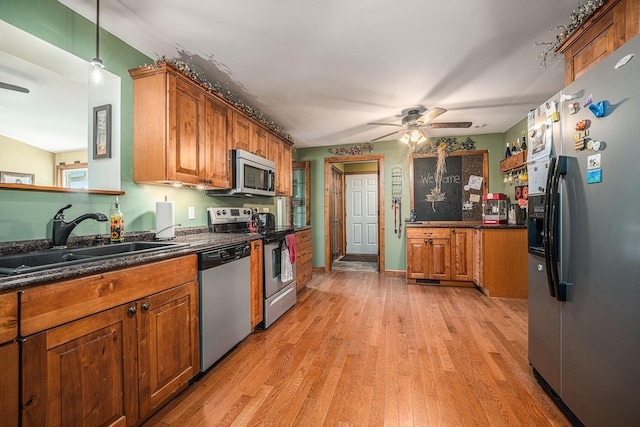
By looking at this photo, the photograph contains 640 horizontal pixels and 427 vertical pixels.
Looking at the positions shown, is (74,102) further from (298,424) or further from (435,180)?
(435,180)

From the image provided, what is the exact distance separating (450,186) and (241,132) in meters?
3.65

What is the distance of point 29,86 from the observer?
1575mm

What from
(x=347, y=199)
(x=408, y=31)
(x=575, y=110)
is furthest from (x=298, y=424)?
(x=347, y=199)

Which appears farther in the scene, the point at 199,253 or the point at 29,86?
the point at 199,253

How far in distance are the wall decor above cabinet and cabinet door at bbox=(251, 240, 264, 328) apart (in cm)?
71

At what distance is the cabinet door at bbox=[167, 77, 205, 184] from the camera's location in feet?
6.58

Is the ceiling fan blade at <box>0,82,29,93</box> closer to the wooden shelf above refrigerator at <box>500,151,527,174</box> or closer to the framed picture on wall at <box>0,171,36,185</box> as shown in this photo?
the framed picture on wall at <box>0,171,36,185</box>

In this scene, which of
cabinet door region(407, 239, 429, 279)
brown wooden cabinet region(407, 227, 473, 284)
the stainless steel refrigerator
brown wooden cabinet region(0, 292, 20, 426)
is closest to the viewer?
brown wooden cabinet region(0, 292, 20, 426)

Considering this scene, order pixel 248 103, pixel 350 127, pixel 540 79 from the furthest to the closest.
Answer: pixel 350 127 → pixel 248 103 → pixel 540 79

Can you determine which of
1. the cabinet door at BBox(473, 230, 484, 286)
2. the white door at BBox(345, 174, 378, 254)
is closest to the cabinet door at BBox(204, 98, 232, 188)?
the cabinet door at BBox(473, 230, 484, 286)

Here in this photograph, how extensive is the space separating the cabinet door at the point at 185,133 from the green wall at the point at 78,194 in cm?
35

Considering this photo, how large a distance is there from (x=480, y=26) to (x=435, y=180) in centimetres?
308

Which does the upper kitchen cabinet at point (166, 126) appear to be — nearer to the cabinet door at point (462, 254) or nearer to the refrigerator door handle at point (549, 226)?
the refrigerator door handle at point (549, 226)

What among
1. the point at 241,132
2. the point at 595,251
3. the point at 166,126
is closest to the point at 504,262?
the point at 595,251
